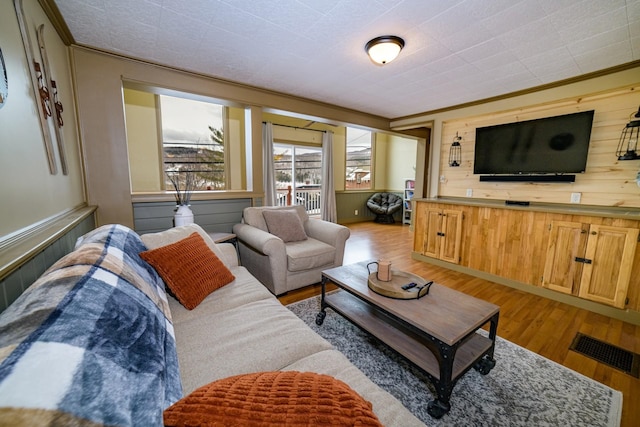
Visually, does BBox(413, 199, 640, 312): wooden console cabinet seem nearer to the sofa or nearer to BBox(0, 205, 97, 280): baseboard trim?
the sofa

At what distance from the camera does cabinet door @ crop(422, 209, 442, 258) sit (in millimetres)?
3553

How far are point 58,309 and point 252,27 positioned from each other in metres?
2.07

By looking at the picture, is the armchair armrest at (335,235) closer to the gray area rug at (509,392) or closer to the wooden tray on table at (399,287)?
the wooden tray on table at (399,287)

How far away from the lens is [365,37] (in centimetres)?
202

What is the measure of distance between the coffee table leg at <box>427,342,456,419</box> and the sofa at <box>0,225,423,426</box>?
48 cm

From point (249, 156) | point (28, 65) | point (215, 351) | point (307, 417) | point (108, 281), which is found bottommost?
point (215, 351)

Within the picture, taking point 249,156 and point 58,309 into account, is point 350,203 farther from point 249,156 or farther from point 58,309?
point 58,309

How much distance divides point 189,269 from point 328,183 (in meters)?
4.74

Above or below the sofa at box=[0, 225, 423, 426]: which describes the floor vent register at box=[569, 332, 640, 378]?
below

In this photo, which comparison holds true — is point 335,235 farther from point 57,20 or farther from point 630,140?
point 630,140

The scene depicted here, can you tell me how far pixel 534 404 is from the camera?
4.55ft

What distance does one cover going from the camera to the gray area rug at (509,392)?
4.28ft

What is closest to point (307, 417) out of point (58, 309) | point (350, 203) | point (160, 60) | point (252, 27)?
point (58, 309)

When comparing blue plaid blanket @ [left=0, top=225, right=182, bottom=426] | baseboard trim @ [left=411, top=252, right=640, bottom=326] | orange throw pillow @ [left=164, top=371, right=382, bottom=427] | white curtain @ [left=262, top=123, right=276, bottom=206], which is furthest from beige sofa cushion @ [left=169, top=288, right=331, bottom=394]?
white curtain @ [left=262, top=123, right=276, bottom=206]
